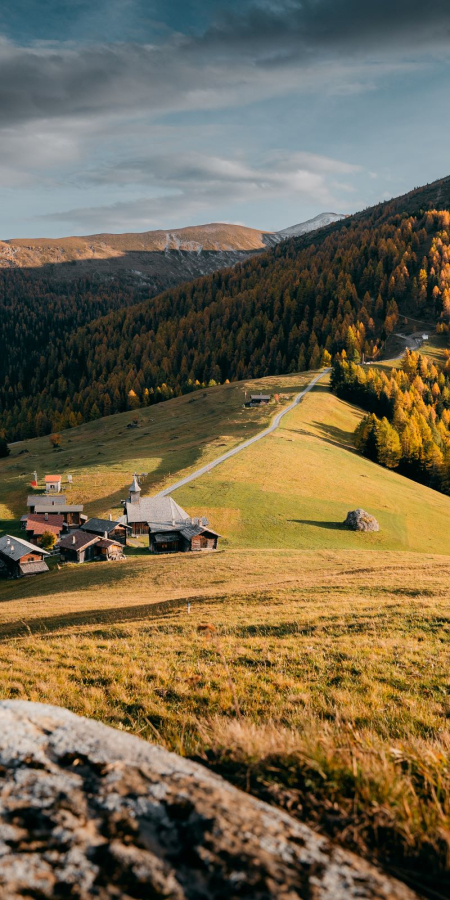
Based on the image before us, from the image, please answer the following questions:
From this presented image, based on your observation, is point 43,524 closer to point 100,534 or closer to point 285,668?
point 100,534

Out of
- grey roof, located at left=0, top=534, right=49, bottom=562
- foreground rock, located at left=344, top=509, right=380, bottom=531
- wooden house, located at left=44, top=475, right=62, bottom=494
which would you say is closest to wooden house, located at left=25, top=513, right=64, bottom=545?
grey roof, located at left=0, top=534, right=49, bottom=562

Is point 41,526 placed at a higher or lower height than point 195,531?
lower

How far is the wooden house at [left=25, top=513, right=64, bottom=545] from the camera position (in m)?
72.3

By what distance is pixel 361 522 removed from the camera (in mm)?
66812

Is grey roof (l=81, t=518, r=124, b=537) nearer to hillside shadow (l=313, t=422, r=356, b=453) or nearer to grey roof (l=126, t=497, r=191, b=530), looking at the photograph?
grey roof (l=126, t=497, r=191, b=530)

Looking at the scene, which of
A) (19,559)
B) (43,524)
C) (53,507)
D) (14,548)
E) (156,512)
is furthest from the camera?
(53,507)

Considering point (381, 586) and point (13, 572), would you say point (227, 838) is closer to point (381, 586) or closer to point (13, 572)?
point (381, 586)

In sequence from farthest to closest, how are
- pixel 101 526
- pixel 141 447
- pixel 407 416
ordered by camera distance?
pixel 407 416 < pixel 141 447 < pixel 101 526

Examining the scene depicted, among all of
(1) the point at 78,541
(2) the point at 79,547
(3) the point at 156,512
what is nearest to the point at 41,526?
(1) the point at 78,541

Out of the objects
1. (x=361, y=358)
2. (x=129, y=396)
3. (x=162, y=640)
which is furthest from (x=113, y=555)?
(x=361, y=358)

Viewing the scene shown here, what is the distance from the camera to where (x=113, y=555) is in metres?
63.2

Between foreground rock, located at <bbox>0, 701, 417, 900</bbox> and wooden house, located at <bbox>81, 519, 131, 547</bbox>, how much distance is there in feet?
214

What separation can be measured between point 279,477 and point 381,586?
56701 mm

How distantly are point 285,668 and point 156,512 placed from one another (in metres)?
58.4
